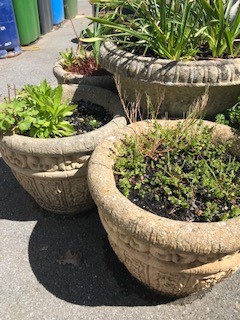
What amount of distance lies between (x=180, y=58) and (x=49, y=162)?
1065 mm

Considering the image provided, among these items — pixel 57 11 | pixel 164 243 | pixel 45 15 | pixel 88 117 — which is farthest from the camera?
pixel 57 11

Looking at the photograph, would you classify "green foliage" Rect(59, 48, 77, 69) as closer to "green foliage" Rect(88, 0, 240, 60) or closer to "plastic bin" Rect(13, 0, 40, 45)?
"green foliage" Rect(88, 0, 240, 60)

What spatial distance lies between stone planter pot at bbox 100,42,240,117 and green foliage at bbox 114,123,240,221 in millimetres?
210

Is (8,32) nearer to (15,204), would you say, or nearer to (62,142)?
(15,204)

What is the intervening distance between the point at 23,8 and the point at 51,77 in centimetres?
158

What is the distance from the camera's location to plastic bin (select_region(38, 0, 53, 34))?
6098mm

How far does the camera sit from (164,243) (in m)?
1.38

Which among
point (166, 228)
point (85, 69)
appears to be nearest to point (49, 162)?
point (166, 228)

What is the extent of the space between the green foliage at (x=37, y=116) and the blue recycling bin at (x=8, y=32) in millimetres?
3421

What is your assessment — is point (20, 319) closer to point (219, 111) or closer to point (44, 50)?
point (219, 111)

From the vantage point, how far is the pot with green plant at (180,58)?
6.35ft

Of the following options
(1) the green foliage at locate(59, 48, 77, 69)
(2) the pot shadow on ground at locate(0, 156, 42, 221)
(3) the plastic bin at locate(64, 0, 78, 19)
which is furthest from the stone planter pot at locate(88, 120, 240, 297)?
(3) the plastic bin at locate(64, 0, 78, 19)

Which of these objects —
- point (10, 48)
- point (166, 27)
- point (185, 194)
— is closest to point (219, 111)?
point (166, 27)

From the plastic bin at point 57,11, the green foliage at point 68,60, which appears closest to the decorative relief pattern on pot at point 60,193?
the green foliage at point 68,60
